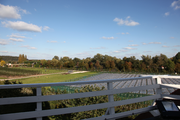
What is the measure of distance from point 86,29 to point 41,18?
46.9 feet

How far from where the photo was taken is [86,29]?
3847 cm

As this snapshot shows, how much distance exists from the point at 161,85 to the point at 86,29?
37559 mm

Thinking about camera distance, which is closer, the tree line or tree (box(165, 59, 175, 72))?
tree (box(165, 59, 175, 72))

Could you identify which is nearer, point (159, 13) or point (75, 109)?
point (75, 109)

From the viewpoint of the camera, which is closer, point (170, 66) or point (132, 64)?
point (170, 66)

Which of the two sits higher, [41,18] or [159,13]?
[41,18]

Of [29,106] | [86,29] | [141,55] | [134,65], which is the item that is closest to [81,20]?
[86,29]

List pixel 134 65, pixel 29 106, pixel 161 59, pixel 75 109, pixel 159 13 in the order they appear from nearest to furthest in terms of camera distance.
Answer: pixel 75 109
pixel 29 106
pixel 159 13
pixel 161 59
pixel 134 65

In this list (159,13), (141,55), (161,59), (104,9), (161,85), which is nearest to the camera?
(161,85)

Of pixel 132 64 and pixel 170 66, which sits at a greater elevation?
pixel 132 64

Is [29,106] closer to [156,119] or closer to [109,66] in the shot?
[156,119]

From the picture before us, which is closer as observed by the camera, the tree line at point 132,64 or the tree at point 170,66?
the tree at point 170,66

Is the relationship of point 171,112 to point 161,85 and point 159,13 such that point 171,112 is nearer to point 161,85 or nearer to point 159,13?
point 161,85

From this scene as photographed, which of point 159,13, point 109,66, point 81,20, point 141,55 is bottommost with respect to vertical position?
point 109,66
